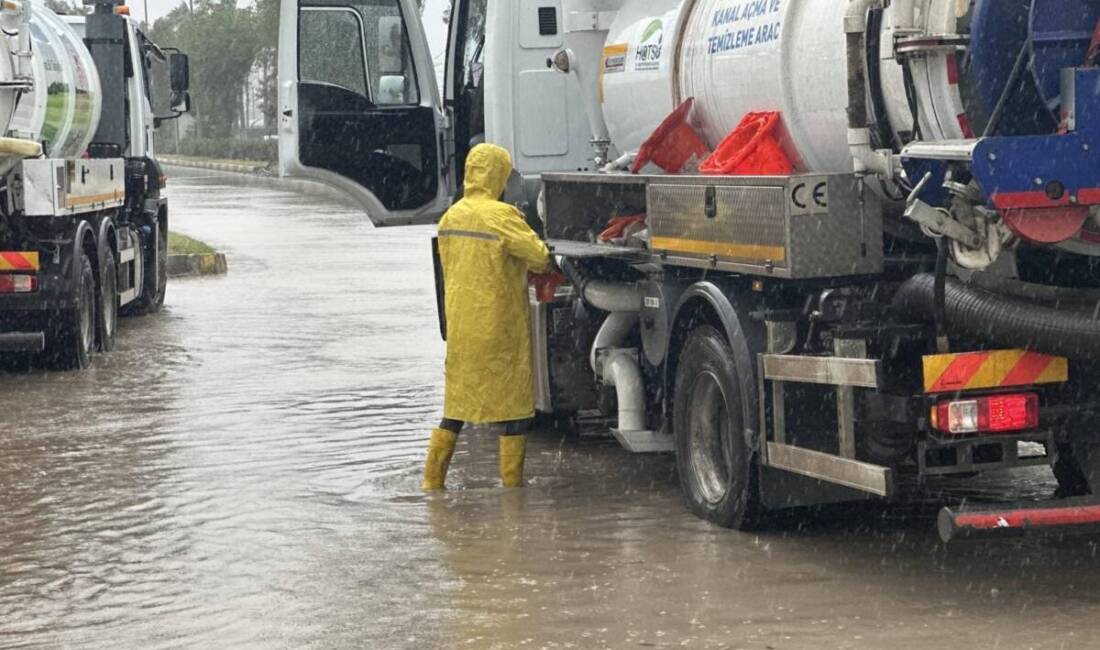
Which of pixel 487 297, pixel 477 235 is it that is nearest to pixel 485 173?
pixel 477 235

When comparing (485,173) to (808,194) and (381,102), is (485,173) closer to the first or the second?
(808,194)

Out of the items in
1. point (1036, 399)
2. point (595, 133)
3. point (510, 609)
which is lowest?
point (510, 609)

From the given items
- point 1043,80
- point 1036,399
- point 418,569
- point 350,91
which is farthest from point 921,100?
point 350,91

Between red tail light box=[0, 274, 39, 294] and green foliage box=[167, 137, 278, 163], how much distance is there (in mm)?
49424

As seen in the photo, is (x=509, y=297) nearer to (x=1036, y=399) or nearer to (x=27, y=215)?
(x=1036, y=399)

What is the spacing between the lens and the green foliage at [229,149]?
69875mm

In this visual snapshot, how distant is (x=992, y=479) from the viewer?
9812 mm

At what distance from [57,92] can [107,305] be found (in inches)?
74.9

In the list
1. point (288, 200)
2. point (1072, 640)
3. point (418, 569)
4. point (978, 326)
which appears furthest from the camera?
point (288, 200)

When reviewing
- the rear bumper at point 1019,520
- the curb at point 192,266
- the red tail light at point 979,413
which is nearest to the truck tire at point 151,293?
the curb at point 192,266

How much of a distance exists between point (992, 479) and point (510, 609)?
11.1 feet

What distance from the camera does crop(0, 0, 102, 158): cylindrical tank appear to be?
15141 millimetres

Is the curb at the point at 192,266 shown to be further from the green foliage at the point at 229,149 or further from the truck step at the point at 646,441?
the green foliage at the point at 229,149

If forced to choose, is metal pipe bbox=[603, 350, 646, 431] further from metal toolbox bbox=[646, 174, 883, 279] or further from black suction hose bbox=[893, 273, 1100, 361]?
black suction hose bbox=[893, 273, 1100, 361]
